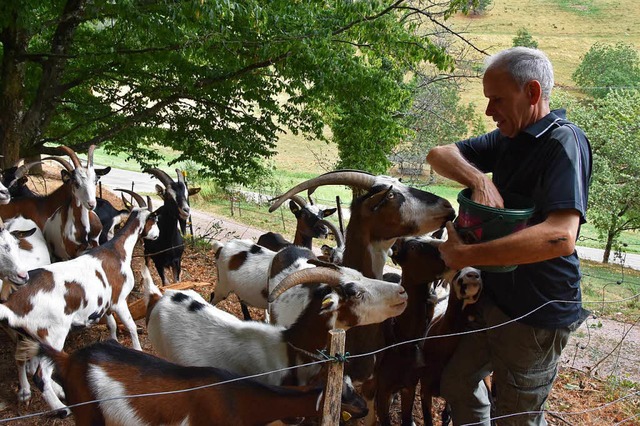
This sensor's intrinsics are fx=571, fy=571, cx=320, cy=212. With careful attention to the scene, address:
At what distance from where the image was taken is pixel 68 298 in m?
5.04

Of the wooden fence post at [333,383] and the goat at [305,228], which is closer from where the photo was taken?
the wooden fence post at [333,383]

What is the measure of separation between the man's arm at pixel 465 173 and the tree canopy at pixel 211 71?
3.33m

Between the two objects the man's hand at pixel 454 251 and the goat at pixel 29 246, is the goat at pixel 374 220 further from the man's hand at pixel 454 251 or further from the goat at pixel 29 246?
the goat at pixel 29 246

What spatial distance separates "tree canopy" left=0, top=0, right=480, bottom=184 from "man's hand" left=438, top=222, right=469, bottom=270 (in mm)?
3891

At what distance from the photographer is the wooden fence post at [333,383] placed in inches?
102

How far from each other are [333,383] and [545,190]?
1.32 metres

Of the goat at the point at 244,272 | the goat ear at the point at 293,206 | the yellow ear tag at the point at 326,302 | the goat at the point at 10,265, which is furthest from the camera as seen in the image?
the goat ear at the point at 293,206

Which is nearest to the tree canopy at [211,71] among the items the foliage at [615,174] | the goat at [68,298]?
the goat at [68,298]

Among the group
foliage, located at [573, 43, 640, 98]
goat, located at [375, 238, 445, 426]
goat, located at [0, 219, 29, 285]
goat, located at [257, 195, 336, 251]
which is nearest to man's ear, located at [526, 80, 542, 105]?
goat, located at [375, 238, 445, 426]

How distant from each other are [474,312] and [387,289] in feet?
1.90

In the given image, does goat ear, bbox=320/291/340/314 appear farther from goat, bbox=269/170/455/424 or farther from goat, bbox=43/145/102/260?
goat, bbox=43/145/102/260

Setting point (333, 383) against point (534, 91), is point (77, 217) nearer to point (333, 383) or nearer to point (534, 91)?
point (333, 383)

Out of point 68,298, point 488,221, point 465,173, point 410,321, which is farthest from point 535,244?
point 68,298

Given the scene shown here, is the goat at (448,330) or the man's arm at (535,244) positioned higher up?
the man's arm at (535,244)
